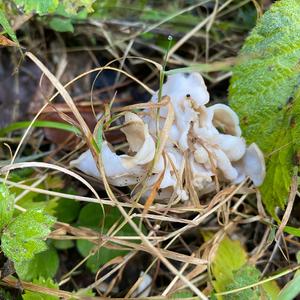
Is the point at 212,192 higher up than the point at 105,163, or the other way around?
the point at 105,163

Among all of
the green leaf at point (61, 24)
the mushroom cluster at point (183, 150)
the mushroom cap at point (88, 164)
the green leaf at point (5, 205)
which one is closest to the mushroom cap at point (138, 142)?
the mushroom cluster at point (183, 150)

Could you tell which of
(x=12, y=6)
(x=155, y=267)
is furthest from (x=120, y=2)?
(x=155, y=267)

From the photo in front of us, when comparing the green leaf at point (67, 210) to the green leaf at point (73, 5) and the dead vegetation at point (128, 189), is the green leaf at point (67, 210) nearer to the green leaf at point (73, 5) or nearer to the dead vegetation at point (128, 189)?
the dead vegetation at point (128, 189)

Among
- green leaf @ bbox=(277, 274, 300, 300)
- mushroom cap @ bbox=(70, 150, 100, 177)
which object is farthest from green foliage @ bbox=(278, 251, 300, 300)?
mushroom cap @ bbox=(70, 150, 100, 177)

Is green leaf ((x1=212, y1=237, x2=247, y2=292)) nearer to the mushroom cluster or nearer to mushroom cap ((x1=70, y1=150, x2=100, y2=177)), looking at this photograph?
the mushroom cluster

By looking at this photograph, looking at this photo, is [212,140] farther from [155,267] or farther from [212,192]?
[155,267]

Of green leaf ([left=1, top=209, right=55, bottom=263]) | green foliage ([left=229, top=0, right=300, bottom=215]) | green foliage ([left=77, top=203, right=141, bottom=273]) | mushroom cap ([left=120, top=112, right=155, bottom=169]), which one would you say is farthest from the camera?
green foliage ([left=77, top=203, right=141, bottom=273])
